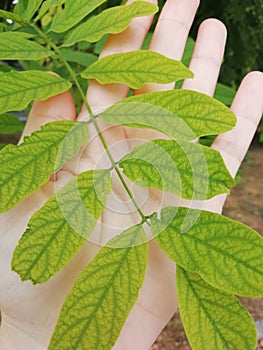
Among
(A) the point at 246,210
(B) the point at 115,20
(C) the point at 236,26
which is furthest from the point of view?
(A) the point at 246,210

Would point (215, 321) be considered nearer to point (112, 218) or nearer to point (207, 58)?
point (112, 218)

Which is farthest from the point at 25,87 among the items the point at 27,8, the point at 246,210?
the point at 246,210

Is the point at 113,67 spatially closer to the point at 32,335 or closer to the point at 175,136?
the point at 175,136

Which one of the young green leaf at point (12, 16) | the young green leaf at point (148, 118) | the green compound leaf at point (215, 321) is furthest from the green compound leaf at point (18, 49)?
the green compound leaf at point (215, 321)

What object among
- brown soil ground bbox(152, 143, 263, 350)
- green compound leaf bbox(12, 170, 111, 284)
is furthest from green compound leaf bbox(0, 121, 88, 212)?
brown soil ground bbox(152, 143, 263, 350)

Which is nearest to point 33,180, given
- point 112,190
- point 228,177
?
point 112,190

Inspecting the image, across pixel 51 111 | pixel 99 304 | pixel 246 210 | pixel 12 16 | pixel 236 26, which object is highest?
pixel 236 26

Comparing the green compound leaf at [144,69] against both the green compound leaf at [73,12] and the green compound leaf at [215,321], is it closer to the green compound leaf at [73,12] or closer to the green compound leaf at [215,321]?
the green compound leaf at [73,12]
